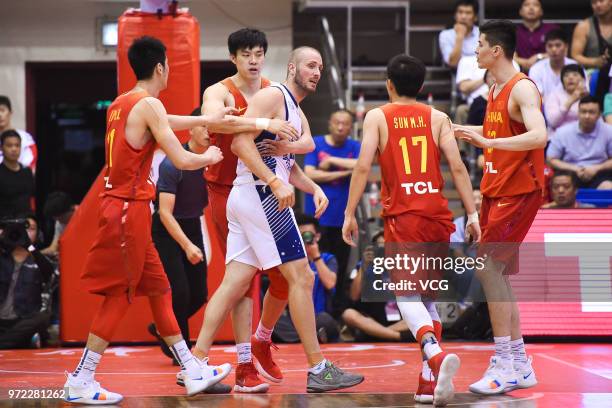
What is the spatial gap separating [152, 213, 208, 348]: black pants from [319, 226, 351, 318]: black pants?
107 inches

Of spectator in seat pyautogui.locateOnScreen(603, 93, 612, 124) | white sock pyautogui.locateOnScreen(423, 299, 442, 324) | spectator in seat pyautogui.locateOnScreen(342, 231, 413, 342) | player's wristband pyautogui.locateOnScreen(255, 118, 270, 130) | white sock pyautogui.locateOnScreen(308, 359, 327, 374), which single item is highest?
spectator in seat pyautogui.locateOnScreen(603, 93, 612, 124)

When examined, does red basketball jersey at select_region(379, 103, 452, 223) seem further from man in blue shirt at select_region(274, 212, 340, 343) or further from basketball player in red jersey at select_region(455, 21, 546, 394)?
man in blue shirt at select_region(274, 212, 340, 343)

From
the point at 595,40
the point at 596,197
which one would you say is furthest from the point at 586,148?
the point at 595,40

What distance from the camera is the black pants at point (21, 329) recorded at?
934 cm

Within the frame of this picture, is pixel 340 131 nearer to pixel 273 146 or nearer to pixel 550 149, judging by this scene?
pixel 550 149

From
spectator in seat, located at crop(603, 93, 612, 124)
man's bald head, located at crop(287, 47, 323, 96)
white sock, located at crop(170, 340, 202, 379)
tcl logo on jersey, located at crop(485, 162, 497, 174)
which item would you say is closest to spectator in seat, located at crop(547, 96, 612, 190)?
spectator in seat, located at crop(603, 93, 612, 124)

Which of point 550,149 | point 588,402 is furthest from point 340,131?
point 588,402

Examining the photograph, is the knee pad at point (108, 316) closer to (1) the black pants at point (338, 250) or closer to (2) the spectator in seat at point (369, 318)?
(2) the spectator in seat at point (369, 318)

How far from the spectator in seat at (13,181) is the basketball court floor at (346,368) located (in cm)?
214

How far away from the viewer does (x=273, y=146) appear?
6281 millimetres

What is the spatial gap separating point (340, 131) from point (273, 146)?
4637 mm

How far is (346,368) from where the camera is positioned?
7633 millimetres

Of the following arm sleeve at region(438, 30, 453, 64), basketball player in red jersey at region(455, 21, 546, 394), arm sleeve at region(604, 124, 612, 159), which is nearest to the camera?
basketball player in red jersey at region(455, 21, 546, 394)

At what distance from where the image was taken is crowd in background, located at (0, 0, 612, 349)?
9633mm
